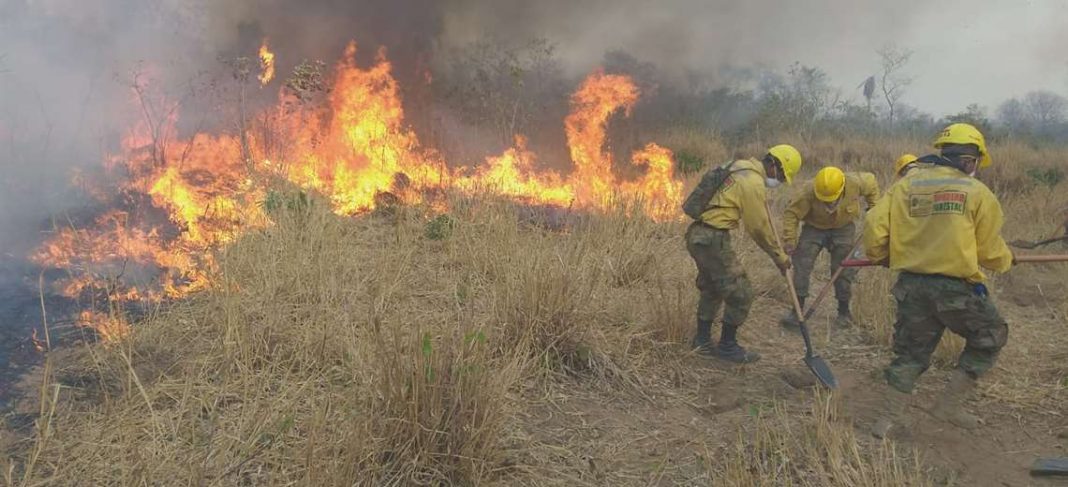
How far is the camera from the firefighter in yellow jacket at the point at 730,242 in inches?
177

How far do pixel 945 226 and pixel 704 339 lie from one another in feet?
5.97

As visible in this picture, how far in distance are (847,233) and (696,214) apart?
2.07 metres

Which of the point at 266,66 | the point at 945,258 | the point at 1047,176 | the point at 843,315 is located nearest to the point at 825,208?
the point at 843,315

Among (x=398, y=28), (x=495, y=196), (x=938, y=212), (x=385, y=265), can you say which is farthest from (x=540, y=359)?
(x=398, y=28)

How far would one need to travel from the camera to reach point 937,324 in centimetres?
387

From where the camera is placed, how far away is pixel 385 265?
489 cm

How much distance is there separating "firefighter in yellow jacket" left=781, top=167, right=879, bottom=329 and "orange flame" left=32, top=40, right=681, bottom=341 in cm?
158

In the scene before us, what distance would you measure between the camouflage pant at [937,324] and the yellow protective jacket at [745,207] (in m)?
0.87

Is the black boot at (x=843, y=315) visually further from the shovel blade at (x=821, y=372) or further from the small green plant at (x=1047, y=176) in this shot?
the small green plant at (x=1047, y=176)

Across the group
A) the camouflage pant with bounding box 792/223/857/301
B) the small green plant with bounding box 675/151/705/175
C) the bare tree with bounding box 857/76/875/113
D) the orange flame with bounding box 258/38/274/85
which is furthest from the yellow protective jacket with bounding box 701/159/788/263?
the bare tree with bounding box 857/76/875/113

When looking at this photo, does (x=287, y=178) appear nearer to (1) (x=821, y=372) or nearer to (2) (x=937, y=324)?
Answer: (1) (x=821, y=372)

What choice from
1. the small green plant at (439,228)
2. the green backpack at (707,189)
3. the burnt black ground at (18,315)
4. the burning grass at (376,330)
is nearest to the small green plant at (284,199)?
the burning grass at (376,330)

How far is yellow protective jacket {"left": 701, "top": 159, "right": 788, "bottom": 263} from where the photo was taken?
176 inches

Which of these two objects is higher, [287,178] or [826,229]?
[287,178]
